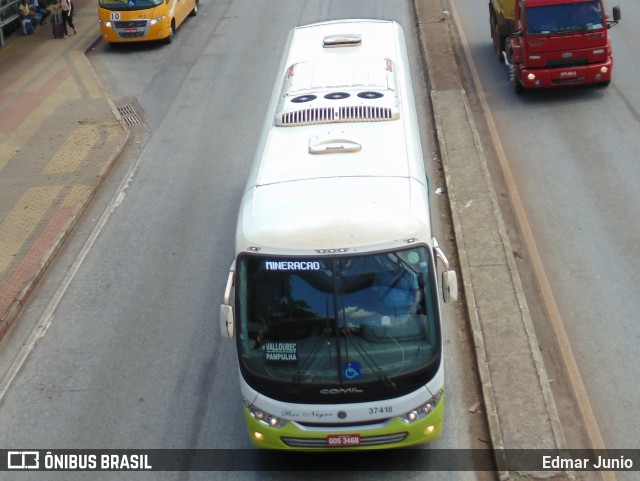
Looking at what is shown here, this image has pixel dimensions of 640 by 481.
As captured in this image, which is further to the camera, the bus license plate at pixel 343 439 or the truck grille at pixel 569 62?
the truck grille at pixel 569 62

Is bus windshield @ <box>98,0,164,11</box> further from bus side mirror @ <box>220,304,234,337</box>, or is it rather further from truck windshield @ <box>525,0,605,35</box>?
bus side mirror @ <box>220,304,234,337</box>

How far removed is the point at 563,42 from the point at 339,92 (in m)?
10.0

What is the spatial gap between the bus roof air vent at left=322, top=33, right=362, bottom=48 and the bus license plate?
7.29 meters

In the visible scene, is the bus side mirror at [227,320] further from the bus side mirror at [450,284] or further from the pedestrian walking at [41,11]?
the pedestrian walking at [41,11]

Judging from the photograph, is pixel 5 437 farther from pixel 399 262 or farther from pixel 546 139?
pixel 546 139

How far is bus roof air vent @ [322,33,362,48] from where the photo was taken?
49.9ft

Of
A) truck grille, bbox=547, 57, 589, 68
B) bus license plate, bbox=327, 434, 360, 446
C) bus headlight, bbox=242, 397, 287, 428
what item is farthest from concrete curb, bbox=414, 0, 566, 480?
bus headlight, bbox=242, 397, 287, 428

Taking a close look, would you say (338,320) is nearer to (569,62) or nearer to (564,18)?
(569,62)

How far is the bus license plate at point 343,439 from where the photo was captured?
10.0m

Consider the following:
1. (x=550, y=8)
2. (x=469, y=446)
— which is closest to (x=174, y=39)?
(x=550, y=8)

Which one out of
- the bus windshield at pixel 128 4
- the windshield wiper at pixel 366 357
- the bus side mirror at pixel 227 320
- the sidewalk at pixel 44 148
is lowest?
the sidewalk at pixel 44 148

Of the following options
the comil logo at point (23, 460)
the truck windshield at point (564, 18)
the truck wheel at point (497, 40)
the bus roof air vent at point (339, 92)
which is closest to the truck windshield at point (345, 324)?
the bus roof air vent at point (339, 92)

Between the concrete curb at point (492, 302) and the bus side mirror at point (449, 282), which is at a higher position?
the bus side mirror at point (449, 282)

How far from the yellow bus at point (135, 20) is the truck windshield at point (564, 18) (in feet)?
38.6
